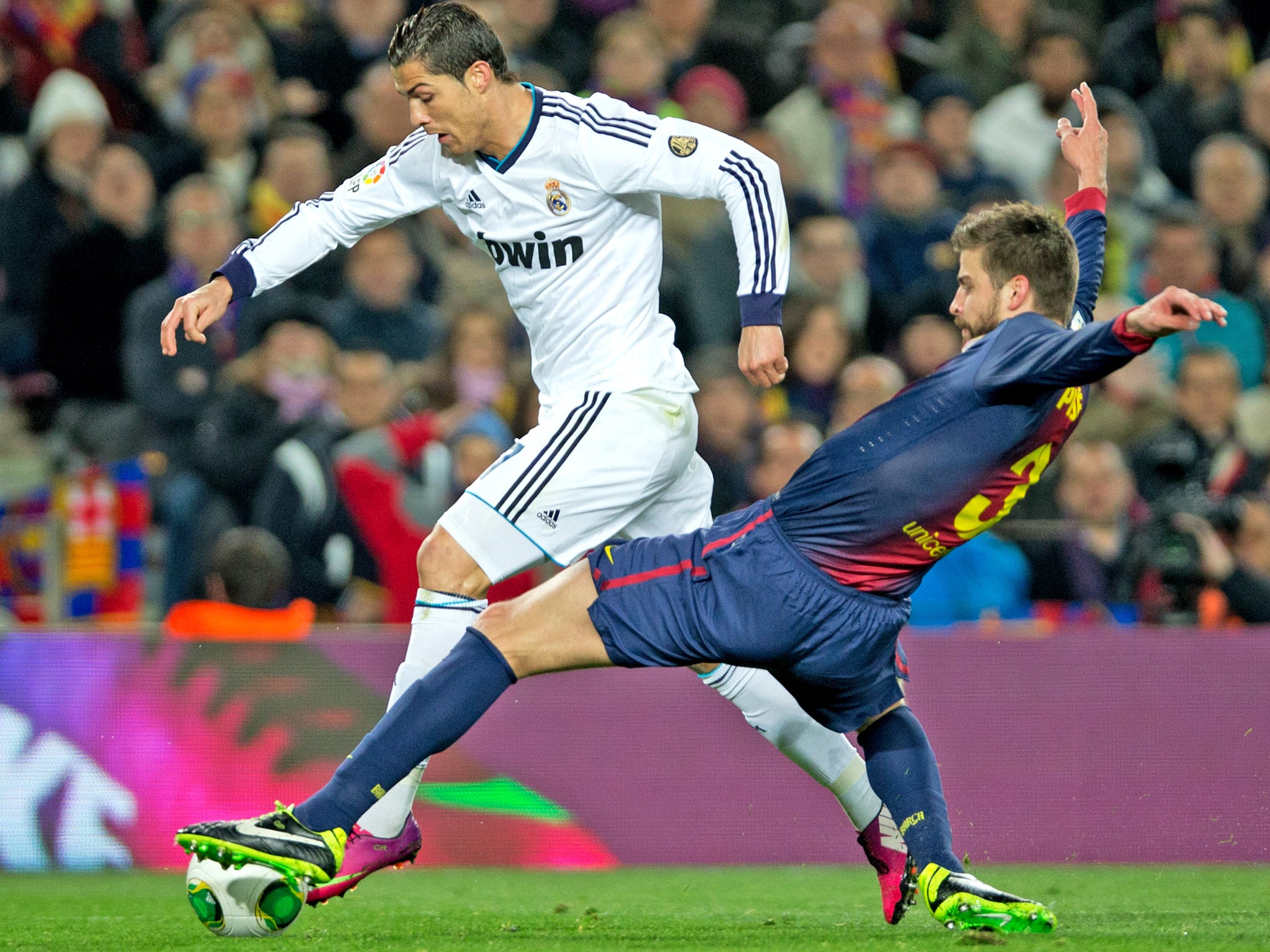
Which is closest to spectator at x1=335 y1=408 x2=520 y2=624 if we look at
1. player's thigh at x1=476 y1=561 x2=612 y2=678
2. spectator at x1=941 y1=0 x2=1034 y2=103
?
player's thigh at x1=476 y1=561 x2=612 y2=678

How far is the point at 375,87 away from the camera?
10000 mm

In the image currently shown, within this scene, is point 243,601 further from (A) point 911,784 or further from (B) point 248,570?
(A) point 911,784

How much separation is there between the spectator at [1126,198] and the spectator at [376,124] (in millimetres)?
4007

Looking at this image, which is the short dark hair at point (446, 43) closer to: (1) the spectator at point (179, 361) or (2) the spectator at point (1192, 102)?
(1) the spectator at point (179, 361)

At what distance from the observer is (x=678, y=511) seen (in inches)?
196

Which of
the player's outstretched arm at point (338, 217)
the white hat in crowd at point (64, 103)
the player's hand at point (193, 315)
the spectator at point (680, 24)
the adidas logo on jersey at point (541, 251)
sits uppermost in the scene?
the spectator at point (680, 24)

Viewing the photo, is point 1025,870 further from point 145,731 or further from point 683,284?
point 683,284

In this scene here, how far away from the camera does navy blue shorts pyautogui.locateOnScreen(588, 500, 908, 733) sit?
4207 mm

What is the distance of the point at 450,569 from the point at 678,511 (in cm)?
73

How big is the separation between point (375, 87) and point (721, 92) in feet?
6.71

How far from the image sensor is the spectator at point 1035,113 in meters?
10.7

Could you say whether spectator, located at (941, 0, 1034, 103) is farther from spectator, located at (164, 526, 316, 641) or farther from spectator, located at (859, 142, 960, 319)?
spectator, located at (164, 526, 316, 641)

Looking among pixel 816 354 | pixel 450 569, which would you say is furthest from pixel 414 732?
pixel 816 354

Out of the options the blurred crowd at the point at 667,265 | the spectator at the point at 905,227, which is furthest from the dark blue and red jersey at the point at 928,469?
the spectator at the point at 905,227
